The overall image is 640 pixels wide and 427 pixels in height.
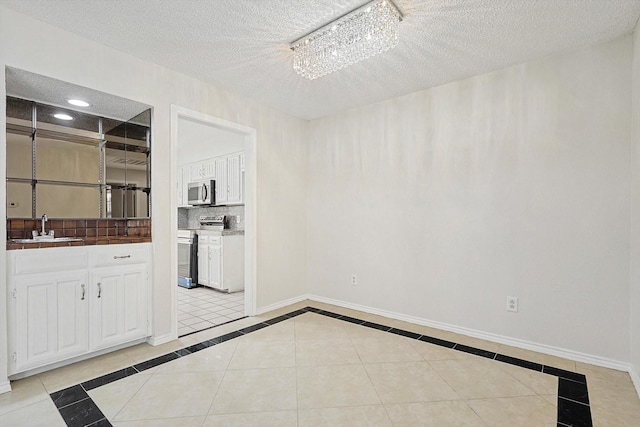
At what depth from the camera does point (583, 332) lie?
2586mm

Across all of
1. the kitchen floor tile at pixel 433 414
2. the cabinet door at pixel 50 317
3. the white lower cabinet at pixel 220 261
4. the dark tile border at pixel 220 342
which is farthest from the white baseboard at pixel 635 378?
the white lower cabinet at pixel 220 261

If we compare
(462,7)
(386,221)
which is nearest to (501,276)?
(386,221)

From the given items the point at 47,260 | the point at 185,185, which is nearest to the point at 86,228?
the point at 47,260

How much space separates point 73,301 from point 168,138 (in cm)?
149

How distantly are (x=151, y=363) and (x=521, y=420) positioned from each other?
2.49 meters

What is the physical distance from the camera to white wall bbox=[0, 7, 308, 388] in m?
2.23

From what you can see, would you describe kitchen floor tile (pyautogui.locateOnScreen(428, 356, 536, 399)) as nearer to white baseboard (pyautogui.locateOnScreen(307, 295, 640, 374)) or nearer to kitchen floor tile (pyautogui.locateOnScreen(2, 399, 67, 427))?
white baseboard (pyautogui.locateOnScreen(307, 295, 640, 374))

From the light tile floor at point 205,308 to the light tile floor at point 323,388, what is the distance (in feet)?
1.70

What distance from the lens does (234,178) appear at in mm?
5254

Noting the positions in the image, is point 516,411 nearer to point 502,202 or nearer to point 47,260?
point 502,202

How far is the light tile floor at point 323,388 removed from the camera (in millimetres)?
1882

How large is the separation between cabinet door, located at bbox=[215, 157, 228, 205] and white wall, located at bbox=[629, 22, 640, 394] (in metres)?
4.77

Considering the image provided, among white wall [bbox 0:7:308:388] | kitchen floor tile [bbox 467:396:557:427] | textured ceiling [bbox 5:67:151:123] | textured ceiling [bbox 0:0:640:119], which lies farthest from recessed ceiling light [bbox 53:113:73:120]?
kitchen floor tile [bbox 467:396:557:427]

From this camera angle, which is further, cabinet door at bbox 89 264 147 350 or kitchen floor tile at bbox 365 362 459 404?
cabinet door at bbox 89 264 147 350
